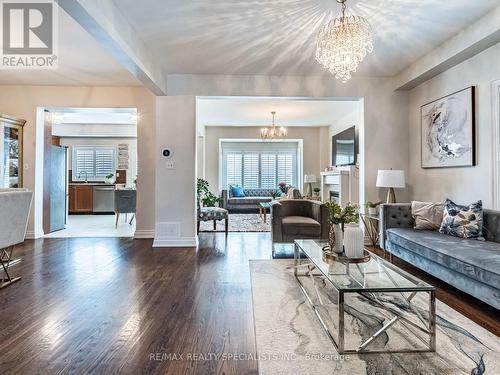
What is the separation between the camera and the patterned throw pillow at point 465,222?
2902 mm

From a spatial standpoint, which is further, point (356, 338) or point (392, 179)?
point (392, 179)

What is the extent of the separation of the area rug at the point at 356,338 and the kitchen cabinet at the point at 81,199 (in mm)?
7773

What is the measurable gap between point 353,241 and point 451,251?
2.97 feet

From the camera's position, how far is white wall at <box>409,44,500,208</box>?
10.4ft

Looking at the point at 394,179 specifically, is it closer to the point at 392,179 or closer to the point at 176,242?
the point at 392,179

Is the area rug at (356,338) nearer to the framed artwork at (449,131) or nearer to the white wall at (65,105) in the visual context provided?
the framed artwork at (449,131)

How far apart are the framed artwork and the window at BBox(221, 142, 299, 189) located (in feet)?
19.4

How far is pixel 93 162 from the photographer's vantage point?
30.6ft

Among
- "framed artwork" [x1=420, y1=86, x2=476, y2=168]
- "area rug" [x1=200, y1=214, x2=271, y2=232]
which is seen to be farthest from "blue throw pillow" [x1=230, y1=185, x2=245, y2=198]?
"framed artwork" [x1=420, y1=86, x2=476, y2=168]

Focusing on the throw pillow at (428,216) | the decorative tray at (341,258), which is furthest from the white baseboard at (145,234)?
the throw pillow at (428,216)

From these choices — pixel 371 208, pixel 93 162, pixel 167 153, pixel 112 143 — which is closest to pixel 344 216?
pixel 371 208

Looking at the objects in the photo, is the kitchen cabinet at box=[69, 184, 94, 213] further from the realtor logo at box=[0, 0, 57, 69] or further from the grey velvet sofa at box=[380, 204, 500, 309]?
the grey velvet sofa at box=[380, 204, 500, 309]

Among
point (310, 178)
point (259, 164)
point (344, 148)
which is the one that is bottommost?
point (310, 178)

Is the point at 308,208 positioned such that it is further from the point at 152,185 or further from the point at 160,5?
the point at 160,5
